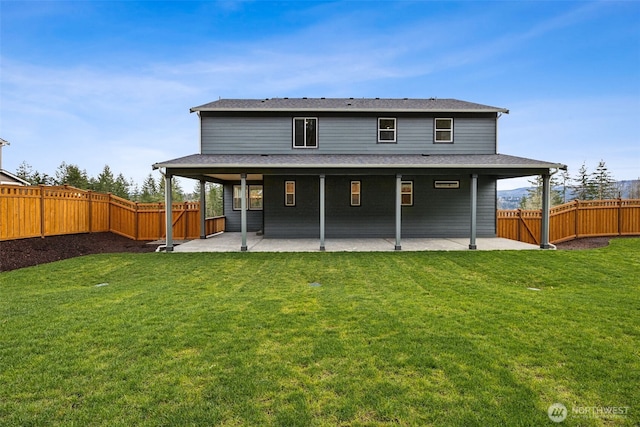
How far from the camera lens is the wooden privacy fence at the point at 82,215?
967cm

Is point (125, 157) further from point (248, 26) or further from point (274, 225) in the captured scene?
point (274, 225)

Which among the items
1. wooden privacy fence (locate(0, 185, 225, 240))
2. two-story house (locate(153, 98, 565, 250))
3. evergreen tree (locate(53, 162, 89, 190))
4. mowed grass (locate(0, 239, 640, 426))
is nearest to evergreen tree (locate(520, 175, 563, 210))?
two-story house (locate(153, 98, 565, 250))

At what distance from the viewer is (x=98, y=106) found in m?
26.3

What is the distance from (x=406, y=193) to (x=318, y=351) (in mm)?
11263

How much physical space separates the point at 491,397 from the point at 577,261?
843 cm

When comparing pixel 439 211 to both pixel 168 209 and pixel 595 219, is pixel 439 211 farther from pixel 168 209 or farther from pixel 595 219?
pixel 168 209

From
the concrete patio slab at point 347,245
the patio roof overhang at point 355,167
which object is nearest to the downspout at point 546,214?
the concrete patio slab at point 347,245

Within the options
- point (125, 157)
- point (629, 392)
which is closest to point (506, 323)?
point (629, 392)

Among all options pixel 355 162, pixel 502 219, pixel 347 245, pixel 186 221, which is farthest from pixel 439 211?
pixel 186 221

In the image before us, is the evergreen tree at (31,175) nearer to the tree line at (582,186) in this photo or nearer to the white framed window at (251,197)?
the white framed window at (251,197)

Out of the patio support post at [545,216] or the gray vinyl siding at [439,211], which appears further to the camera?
the gray vinyl siding at [439,211]

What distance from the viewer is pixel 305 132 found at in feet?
45.1

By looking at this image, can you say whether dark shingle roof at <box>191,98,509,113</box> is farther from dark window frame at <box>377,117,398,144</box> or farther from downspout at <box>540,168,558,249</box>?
downspout at <box>540,168,558,249</box>

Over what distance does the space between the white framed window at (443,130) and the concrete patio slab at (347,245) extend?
4.55 m
